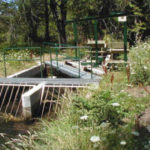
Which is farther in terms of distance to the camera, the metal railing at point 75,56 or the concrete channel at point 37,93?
the metal railing at point 75,56

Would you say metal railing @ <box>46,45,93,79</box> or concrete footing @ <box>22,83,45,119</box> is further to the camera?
metal railing @ <box>46,45,93,79</box>

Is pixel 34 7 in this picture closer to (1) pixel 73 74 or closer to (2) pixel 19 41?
(2) pixel 19 41

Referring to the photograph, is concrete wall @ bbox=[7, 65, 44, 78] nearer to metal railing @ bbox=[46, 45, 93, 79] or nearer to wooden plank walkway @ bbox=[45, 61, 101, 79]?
metal railing @ bbox=[46, 45, 93, 79]

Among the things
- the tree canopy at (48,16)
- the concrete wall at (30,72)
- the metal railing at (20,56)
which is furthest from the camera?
the tree canopy at (48,16)

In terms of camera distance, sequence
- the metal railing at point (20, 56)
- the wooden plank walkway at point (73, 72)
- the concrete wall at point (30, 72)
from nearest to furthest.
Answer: the wooden plank walkway at point (73, 72) < the metal railing at point (20, 56) < the concrete wall at point (30, 72)

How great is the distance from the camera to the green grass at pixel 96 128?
2951mm

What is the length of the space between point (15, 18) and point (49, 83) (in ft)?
65.6

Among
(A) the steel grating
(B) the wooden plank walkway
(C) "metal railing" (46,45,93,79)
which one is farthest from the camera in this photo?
(B) the wooden plank walkway

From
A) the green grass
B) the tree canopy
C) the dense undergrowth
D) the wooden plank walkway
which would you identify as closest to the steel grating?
the wooden plank walkway

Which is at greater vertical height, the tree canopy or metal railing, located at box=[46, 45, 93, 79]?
the tree canopy

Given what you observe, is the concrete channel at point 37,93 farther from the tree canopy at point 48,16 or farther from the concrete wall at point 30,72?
the tree canopy at point 48,16

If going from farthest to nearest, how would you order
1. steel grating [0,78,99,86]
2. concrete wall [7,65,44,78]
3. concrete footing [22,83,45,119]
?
concrete wall [7,65,44,78] < steel grating [0,78,99,86] < concrete footing [22,83,45,119]

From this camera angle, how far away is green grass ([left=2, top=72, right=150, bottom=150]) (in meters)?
2.95

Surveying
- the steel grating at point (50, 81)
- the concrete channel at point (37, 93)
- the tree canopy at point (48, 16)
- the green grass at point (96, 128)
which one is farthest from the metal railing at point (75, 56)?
the green grass at point (96, 128)
